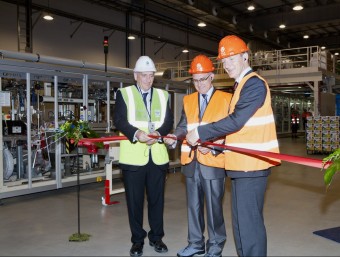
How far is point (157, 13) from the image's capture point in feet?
59.9

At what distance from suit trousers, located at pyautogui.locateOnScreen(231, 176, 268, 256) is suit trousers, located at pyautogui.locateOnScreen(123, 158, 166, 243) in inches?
45.3

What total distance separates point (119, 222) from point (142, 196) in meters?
1.43

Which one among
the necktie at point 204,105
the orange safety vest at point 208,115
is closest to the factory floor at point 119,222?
the orange safety vest at point 208,115

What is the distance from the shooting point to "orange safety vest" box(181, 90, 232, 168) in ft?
10.4

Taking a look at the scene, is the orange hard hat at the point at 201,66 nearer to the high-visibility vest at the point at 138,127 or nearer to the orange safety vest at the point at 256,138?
the high-visibility vest at the point at 138,127

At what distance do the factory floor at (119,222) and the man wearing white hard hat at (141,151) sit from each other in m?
0.37

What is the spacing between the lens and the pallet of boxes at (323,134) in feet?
39.3

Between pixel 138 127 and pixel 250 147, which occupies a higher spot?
pixel 138 127

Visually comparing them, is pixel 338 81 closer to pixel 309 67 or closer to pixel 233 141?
pixel 309 67

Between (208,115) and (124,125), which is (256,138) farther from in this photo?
(124,125)

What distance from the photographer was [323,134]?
1240 cm

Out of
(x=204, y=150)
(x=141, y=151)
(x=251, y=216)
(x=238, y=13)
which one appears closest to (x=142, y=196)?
(x=141, y=151)

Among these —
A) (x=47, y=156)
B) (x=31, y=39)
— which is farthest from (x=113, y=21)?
(x=47, y=156)

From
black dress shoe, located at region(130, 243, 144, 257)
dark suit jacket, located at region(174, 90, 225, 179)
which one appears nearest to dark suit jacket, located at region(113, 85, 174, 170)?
dark suit jacket, located at region(174, 90, 225, 179)
